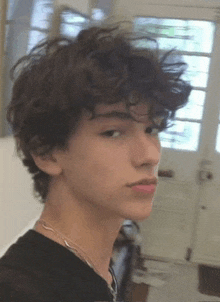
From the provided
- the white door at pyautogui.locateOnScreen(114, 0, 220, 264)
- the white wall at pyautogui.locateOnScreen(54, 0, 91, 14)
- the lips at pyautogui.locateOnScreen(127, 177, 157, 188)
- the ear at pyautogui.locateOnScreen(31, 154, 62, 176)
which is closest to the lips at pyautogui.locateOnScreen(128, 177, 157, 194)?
the lips at pyautogui.locateOnScreen(127, 177, 157, 188)

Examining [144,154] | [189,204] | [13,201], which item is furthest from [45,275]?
[189,204]

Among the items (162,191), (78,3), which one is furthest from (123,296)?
(162,191)

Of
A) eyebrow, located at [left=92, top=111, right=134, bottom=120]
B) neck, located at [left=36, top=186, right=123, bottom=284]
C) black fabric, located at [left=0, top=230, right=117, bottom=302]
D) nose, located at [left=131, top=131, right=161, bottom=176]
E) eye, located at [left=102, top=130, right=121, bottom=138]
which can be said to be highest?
eyebrow, located at [left=92, top=111, right=134, bottom=120]

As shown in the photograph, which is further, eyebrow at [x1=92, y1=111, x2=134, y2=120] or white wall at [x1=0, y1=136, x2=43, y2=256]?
white wall at [x1=0, y1=136, x2=43, y2=256]

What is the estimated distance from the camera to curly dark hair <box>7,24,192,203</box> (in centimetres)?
39

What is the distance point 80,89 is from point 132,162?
0.38ft

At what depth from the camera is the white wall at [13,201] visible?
762 millimetres

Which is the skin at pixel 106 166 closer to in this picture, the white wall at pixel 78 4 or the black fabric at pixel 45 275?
the black fabric at pixel 45 275

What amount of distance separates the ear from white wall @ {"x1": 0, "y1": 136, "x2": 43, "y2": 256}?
32 centimetres

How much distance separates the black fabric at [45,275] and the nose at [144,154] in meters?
0.16

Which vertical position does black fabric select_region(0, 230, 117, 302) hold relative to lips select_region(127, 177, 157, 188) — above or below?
below

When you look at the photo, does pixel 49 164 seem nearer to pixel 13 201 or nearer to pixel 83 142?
pixel 83 142

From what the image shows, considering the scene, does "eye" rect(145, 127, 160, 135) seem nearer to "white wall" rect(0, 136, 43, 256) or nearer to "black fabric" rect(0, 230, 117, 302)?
"black fabric" rect(0, 230, 117, 302)

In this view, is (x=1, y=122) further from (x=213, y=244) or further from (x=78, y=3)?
(x=213, y=244)
